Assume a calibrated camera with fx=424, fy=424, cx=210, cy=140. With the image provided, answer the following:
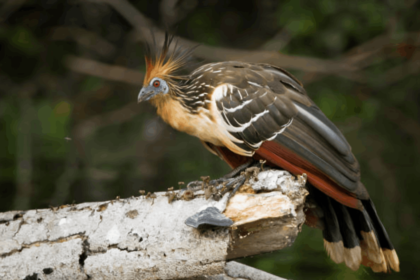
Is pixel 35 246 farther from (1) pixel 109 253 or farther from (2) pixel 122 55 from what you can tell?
(2) pixel 122 55

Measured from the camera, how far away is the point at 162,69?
170 cm

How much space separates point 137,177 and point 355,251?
1654mm

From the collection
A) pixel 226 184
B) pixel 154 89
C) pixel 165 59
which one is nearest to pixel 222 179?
pixel 226 184

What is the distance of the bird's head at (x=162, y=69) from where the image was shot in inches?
65.4

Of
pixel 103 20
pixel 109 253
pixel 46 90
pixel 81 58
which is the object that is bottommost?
pixel 109 253

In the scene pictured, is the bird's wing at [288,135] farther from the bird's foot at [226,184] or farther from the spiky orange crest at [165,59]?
the spiky orange crest at [165,59]

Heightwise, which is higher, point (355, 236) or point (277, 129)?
point (277, 129)

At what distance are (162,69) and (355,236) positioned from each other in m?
1.01

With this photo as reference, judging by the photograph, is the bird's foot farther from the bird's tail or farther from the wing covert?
the bird's tail

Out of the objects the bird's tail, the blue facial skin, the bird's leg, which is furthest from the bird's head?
the bird's tail

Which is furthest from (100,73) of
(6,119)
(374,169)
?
(374,169)

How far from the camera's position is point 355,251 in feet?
5.39

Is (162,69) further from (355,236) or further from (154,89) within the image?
(355,236)

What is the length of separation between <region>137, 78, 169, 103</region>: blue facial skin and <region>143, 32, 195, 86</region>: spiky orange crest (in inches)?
1.6
